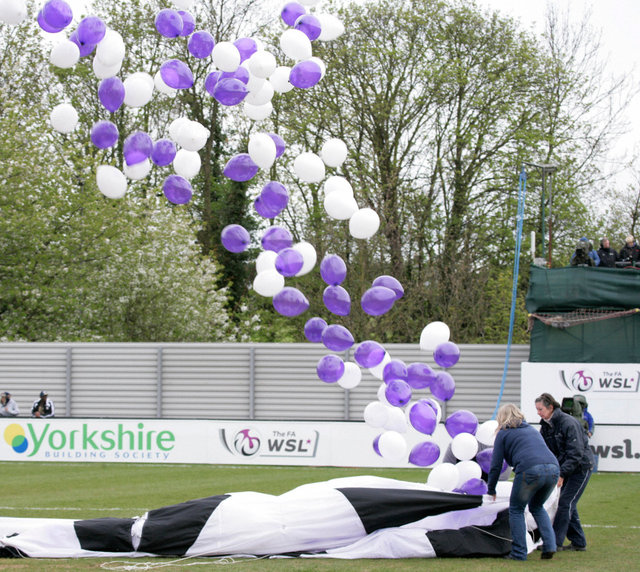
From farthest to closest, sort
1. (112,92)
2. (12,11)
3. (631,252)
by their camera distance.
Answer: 1. (631,252)
2. (112,92)
3. (12,11)

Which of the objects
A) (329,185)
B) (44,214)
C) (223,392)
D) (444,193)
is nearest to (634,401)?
(223,392)

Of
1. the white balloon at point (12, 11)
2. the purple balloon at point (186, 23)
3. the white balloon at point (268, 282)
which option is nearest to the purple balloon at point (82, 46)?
the white balloon at point (12, 11)

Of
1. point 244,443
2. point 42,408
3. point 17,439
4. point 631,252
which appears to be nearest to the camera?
point 244,443

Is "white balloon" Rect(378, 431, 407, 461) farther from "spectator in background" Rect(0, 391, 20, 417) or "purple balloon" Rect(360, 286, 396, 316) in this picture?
"spectator in background" Rect(0, 391, 20, 417)

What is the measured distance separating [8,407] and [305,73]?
1560cm

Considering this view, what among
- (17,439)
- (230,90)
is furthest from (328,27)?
(17,439)

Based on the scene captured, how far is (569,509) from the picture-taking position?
9055 millimetres

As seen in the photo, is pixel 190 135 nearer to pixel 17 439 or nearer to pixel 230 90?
pixel 230 90

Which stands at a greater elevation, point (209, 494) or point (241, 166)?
point (241, 166)

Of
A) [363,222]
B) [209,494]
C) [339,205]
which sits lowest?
[209,494]

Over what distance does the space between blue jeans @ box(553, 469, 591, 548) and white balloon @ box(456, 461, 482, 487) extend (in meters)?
0.93

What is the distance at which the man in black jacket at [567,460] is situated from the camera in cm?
896

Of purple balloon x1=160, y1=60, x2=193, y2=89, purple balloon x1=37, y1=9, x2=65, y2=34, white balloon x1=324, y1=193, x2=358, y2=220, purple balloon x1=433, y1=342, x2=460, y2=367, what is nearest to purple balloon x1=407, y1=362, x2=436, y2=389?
purple balloon x1=433, y1=342, x2=460, y2=367

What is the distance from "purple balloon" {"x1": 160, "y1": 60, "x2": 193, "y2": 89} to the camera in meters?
8.39
